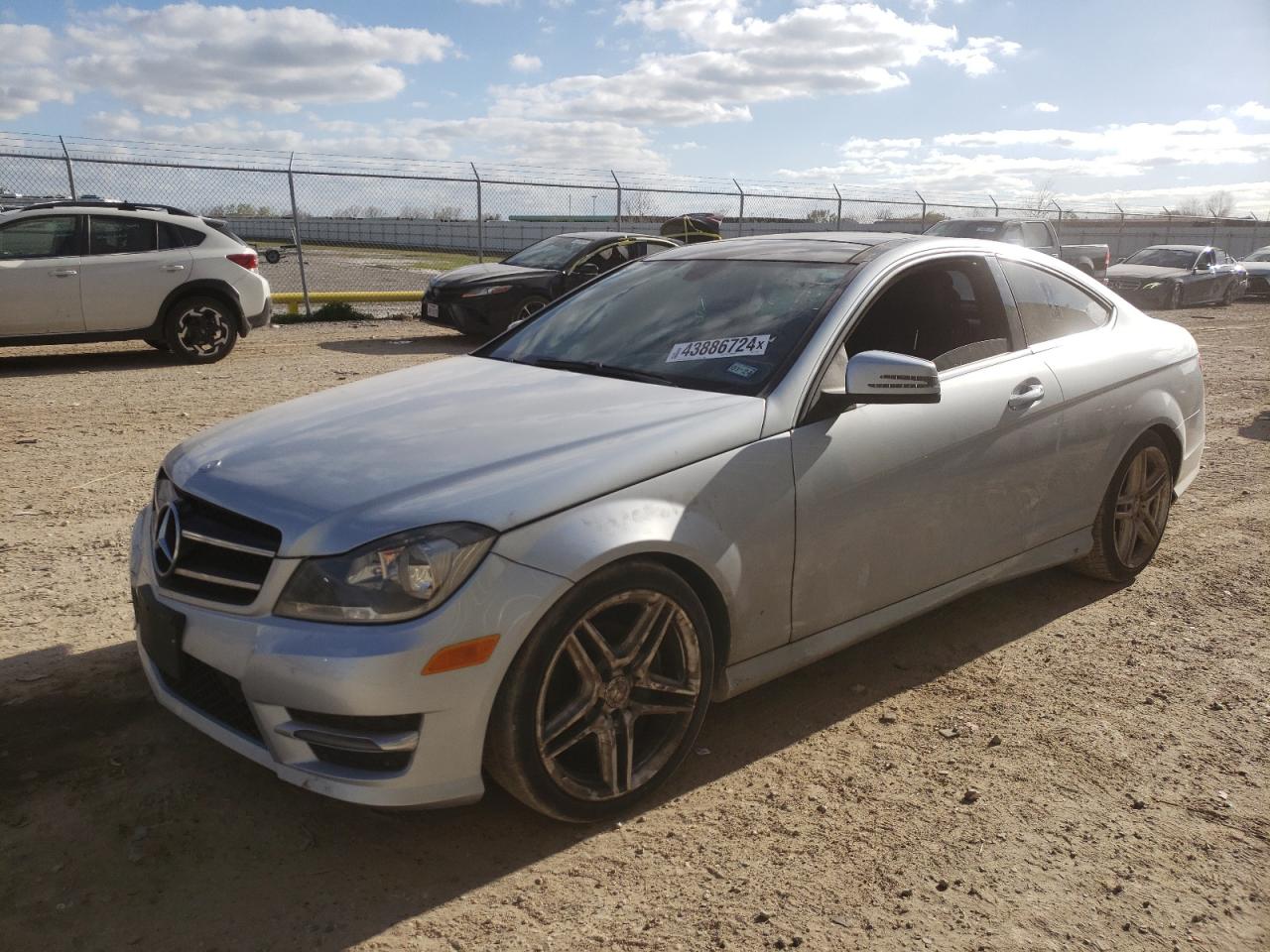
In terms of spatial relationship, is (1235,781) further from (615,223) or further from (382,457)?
(615,223)

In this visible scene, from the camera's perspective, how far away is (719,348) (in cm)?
359

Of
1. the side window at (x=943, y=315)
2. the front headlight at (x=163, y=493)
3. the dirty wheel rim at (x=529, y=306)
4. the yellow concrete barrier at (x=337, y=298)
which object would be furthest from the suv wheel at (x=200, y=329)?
the side window at (x=943, y=315)

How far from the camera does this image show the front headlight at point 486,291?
13.0 meters

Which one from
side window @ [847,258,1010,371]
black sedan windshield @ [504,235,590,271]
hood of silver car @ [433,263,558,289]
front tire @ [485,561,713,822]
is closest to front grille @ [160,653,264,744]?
front tire @ [485,561,713,822]

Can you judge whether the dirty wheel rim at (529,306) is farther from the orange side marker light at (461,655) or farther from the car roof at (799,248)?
the orange side marker light at (461,655)

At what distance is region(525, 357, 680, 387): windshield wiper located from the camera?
3.55 metres

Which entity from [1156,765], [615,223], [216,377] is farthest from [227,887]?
[615,223]

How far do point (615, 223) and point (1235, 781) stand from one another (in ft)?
59.3

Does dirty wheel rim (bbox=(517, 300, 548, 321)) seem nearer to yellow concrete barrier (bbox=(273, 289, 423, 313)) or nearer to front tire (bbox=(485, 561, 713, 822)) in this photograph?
yellow concrete barrier (bbox=(273, 289, 423, 313))

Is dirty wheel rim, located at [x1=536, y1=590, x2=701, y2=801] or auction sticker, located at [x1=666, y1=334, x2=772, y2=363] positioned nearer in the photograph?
dirty wheel rim, located at [x1=536, y1=590, x2=701, y2=801]

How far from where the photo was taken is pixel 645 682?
116 inches

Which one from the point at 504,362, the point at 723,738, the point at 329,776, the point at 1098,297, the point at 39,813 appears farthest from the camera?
the point at 1098,297

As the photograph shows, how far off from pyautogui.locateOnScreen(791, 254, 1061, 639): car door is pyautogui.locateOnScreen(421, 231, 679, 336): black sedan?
898 cm

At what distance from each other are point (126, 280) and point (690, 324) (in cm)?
878
